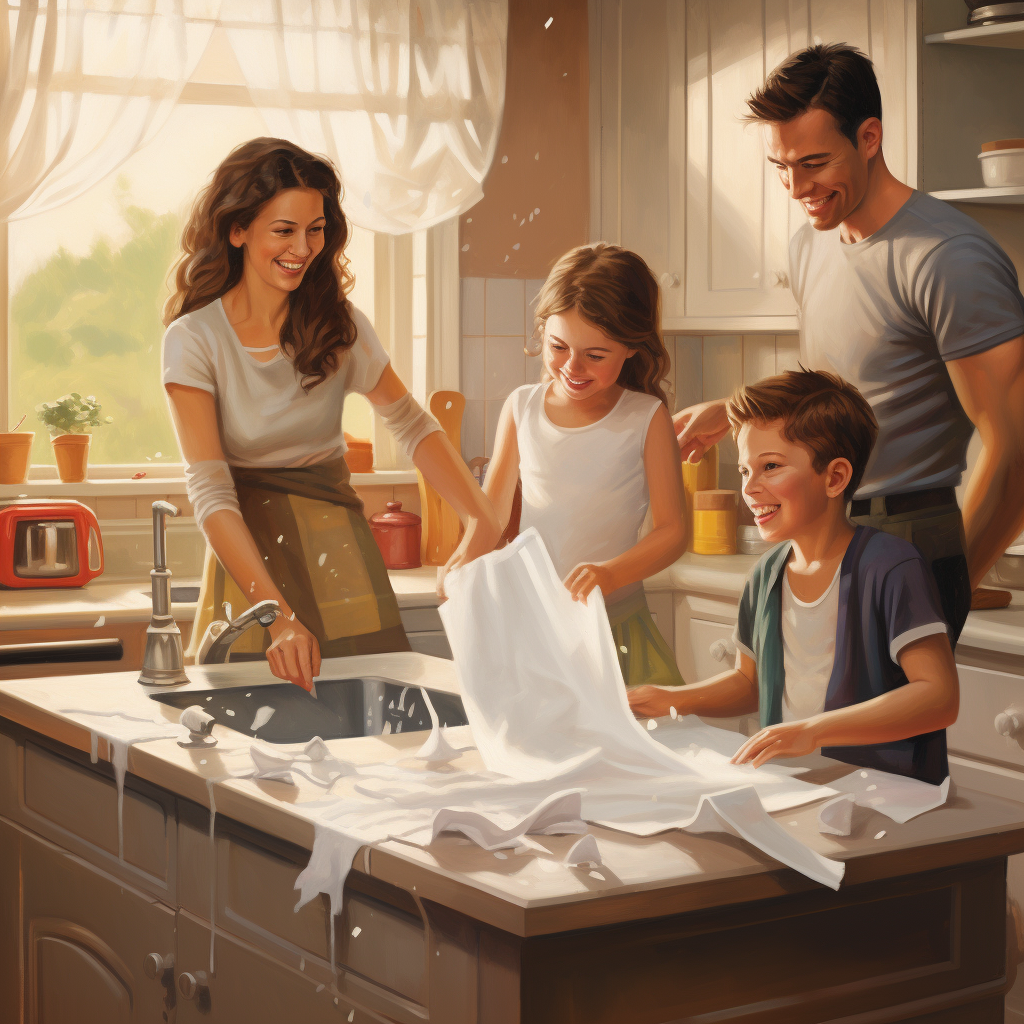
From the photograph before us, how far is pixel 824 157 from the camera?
1.51 metres

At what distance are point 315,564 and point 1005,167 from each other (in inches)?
53.2

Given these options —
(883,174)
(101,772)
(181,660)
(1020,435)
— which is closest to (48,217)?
(181,660)

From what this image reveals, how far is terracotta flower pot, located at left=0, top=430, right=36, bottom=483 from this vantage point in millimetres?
2928

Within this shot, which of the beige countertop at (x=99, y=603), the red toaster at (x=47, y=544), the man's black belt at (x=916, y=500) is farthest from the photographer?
the red toaster at (x=47, y=544)

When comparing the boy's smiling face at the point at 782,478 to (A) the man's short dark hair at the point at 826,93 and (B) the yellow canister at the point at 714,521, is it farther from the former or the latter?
(B) the yellow canister at the point at 714,521

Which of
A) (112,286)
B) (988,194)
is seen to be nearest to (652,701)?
(988,194)

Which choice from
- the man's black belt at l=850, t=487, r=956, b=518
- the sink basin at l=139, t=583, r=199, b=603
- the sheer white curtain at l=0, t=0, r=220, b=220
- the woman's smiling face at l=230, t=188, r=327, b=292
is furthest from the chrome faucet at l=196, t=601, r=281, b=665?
the sheer white curtain at l=0, t=0, r=220, b=220

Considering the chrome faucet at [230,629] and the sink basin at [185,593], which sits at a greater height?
the chrome faucet at [230,629]

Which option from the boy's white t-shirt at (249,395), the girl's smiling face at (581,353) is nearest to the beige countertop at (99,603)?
the boy's white t-shirt at (249,395)

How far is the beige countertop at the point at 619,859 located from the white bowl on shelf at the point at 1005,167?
1451 mm

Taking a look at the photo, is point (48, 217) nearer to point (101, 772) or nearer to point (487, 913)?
point (101, 772)

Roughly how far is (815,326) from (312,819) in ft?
2.95

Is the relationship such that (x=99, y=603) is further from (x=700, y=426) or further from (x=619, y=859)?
(x=619, y=859)

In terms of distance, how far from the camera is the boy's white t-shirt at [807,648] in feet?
4.31
